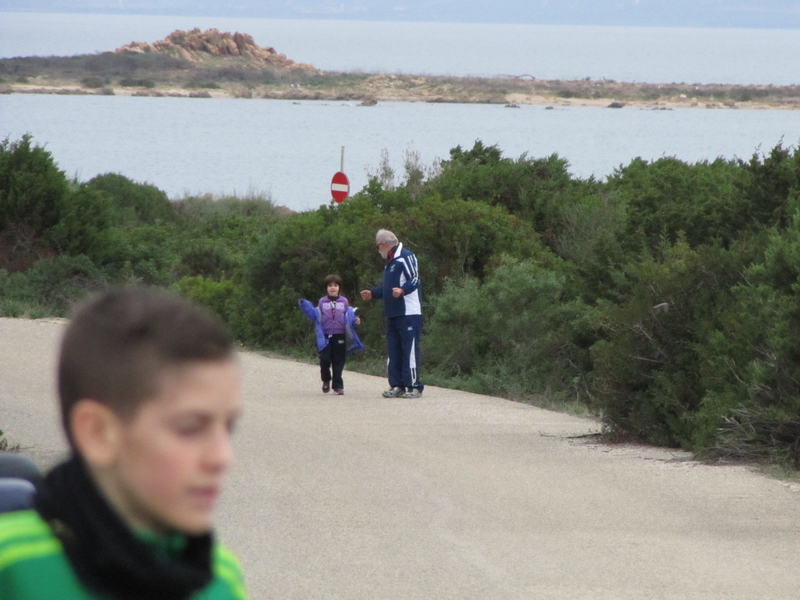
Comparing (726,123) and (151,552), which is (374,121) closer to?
(726,123)

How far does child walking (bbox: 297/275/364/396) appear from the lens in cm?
1184

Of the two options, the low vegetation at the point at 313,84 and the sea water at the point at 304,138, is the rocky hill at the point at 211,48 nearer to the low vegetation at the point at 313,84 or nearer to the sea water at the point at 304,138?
the low vegetation at the point at 313,84

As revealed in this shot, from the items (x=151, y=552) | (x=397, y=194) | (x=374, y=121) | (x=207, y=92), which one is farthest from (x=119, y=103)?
(x=151, y=552)

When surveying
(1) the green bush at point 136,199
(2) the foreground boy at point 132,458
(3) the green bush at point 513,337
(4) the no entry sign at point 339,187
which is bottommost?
(1) the green bush at point 136,199

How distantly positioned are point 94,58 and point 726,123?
10261cm

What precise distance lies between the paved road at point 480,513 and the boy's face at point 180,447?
160 inches

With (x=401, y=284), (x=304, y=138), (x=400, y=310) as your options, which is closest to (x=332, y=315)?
(x=400, y=310)

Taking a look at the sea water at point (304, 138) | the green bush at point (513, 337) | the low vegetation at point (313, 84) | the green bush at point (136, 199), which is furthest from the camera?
the low vegetation at point (313, 84)

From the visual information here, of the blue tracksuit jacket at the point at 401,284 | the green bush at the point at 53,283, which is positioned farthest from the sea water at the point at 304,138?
the blue tracksuit jacket at the point at 401,284

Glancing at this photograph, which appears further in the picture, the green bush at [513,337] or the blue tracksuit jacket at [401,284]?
the green bush at [513,337]

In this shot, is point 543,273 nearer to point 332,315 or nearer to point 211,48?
point 332,315

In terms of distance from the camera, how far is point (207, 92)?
14362cm

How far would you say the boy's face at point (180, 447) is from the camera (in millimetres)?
1226

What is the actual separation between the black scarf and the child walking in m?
10.5
